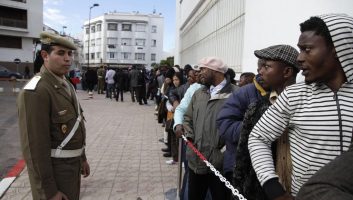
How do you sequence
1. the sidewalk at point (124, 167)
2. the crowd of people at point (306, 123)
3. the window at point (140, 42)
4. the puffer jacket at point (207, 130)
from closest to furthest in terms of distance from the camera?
the crowd of people at point (306, 123)
the puffer jacket at point (207, 130)
the sidewalk at point (124, 167)
the window at point (140, 42)

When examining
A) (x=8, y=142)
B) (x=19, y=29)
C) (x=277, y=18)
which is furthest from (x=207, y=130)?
(x=19, y=29)

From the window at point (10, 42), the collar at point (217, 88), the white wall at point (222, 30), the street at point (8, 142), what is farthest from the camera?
the window at point (10, 42)

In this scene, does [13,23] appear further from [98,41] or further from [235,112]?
[235,112]

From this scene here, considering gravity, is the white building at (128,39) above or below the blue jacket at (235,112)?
above

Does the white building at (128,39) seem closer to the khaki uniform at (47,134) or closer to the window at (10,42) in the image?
the window at (10,42)

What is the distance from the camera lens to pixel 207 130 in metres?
3.44

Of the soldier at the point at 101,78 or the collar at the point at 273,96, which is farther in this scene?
the soldier at the point at 101,78

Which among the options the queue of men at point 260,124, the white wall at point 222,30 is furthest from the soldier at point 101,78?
the queue of men at point 260,124

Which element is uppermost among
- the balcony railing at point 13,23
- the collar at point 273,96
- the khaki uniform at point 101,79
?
the balcony railing at point 13,23

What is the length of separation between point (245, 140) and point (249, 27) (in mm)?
4144

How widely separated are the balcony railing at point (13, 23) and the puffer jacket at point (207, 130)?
48.7m

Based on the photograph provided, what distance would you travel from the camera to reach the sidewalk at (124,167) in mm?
5180

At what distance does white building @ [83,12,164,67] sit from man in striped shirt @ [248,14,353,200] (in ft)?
270

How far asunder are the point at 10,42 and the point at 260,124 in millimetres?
51851
